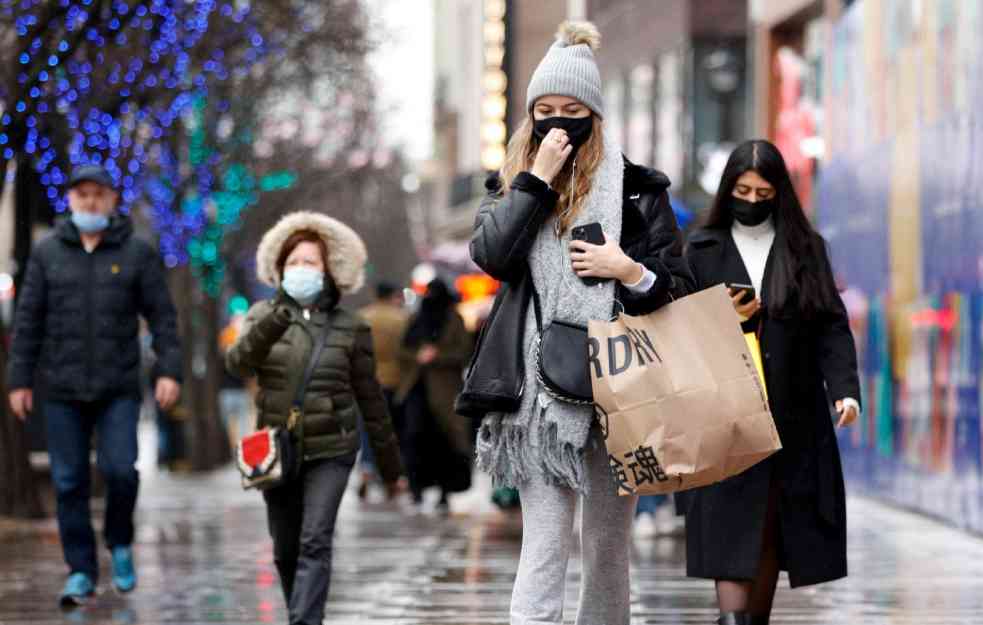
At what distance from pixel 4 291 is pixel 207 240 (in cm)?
1038

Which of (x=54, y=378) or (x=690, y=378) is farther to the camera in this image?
(x=54, y=378)

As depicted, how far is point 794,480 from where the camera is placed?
289 inches

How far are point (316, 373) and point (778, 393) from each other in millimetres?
1929

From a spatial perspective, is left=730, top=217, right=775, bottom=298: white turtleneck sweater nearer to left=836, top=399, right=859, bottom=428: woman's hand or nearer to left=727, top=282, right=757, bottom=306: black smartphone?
left=727, top=282, right=757, bottom=306: black smartphone

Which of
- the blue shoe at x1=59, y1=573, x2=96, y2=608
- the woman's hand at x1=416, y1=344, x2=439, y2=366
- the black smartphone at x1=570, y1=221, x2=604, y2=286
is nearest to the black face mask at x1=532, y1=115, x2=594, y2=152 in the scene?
the black smartphone at x1=570, y1=221, x2=604, y2=286

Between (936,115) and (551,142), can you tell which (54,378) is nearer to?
(551,142)

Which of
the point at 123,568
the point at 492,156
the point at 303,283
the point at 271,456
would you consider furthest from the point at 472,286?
the point at 271,456

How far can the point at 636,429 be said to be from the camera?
5.87m

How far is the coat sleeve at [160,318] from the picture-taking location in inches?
401

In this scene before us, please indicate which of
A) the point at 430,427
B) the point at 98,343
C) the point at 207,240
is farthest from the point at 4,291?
the point at 98,343

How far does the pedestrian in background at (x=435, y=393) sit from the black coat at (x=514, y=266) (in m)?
11.1

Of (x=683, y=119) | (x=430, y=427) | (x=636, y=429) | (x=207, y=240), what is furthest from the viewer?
(x=683, y=119)

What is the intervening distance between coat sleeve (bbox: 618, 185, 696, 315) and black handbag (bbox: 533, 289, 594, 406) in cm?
20

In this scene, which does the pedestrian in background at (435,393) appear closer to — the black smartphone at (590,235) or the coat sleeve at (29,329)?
the coat sleeve at (29,329)
